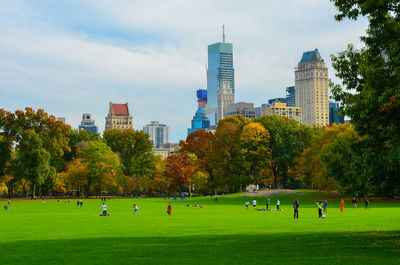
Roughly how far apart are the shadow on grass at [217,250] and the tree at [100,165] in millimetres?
88855

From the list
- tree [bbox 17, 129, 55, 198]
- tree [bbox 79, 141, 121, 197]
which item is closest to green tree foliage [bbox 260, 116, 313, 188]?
tree [bbox 79, 141, 121, 197]

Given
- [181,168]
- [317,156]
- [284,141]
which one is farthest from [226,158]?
[317,156]

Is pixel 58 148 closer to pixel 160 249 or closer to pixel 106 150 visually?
pixel 106 150

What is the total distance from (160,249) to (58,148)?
94.8m

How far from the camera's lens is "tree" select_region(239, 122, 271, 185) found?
105188 millimetres

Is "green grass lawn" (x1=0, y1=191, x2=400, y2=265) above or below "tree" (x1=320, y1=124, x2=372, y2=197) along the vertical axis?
below

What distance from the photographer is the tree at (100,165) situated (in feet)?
378

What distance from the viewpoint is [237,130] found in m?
114

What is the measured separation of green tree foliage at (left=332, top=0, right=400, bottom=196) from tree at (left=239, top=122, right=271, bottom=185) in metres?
78.7

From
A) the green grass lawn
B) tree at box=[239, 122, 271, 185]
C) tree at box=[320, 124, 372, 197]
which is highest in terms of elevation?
tree at box=[239, 122, 271, 185]

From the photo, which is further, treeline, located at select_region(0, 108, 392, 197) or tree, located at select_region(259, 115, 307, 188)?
tree, located at select_region(259, 115, 307, 188)

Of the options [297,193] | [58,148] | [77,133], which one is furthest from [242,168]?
[77,133]

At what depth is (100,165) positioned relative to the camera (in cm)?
11519

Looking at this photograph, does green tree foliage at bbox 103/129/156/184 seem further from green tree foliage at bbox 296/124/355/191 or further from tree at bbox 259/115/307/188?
green tree foliage at bbox 296/124/355/191
